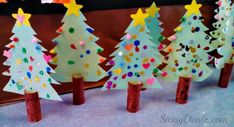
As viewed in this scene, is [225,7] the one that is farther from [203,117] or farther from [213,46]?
[203,117]

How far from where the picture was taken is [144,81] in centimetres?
151

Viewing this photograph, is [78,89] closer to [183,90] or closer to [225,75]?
[183,90]

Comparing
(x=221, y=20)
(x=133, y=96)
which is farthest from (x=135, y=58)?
(x=221, y=20)

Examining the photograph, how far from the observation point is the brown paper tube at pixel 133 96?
146cm

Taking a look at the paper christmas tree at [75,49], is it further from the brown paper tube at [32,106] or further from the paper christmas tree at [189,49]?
the paper christmas tree at [189,49]

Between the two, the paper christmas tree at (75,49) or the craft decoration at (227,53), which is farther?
the craft decoration at (227,53)

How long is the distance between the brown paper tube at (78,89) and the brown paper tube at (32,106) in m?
0.24

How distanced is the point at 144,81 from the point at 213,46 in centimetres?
59

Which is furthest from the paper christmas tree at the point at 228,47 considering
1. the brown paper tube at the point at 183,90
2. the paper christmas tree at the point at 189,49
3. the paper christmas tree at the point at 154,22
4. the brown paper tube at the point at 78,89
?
the brown paper tube at the point at 78,89

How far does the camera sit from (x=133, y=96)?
148 cm

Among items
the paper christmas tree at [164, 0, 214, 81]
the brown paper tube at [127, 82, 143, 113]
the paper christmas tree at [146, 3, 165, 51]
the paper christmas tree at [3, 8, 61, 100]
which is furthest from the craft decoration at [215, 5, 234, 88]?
the paper christmas tree at [3, 8, 61, 100]

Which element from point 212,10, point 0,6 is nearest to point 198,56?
point 212,10

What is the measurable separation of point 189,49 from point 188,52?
2 cm

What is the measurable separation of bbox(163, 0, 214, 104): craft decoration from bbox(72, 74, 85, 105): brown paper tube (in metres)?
0.55
